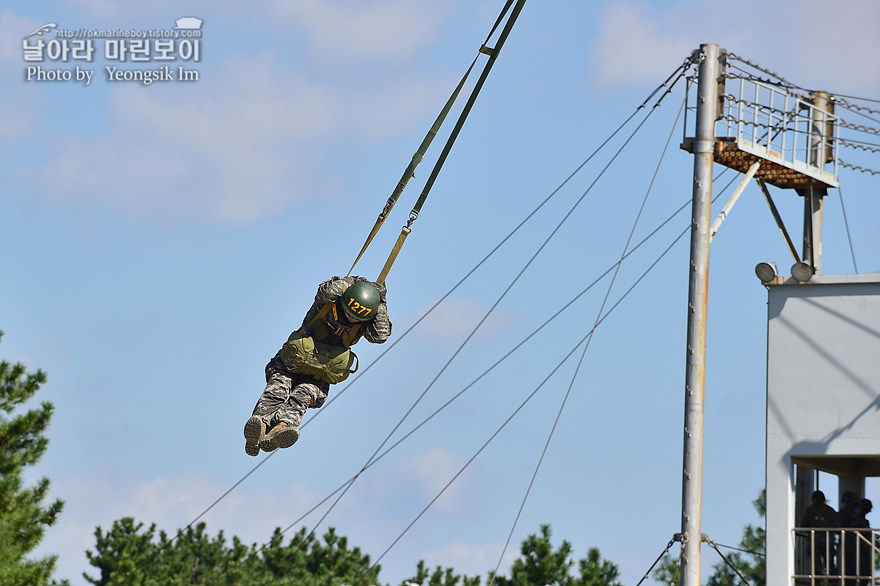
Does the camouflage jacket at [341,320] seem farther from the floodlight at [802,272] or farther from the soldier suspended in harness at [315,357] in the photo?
the floodlight at [802,272]

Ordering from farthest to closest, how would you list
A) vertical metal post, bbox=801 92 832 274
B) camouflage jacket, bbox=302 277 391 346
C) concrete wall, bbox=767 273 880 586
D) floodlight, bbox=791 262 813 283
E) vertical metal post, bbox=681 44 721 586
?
vertical metal post, bbox=801 92 832 274 < floodlight, bbox=791 262 813 283 < concrete wall, bbox=767 273 880 586 < vertical metal post, bbox=681 44 721 586 < camouflage jacket, bbox=302 277 391 346

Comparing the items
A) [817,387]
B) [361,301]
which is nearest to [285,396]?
[361,301]

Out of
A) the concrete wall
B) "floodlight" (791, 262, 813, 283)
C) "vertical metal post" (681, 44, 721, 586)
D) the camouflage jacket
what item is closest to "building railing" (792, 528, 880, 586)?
the concrete wall

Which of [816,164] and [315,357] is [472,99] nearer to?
[315,357]

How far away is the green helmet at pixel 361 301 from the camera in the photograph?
2036 cm

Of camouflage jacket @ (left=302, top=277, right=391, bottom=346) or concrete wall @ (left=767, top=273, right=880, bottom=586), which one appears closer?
camouflage jacket @ (left=302, top=277, right=391, bottom=346)


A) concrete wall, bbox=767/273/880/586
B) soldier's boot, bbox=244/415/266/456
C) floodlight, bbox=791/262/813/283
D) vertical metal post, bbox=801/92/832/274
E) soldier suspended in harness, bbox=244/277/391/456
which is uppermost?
vertical metal post, bbox=801/92/832/274

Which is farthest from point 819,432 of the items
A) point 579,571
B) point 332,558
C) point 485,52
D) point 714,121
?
point 332,558

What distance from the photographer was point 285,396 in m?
21.2

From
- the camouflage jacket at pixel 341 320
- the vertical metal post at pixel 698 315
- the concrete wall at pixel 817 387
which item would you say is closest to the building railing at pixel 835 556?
the concrete wall at pixel 817 387

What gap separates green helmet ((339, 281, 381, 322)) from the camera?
66.8 feet

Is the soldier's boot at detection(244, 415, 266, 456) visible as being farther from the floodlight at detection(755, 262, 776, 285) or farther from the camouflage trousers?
the floodlight at detection(755, 262, 776, 285)

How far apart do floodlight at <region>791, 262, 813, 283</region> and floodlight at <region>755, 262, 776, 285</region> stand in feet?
1.01

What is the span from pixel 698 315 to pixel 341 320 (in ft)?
17.9
